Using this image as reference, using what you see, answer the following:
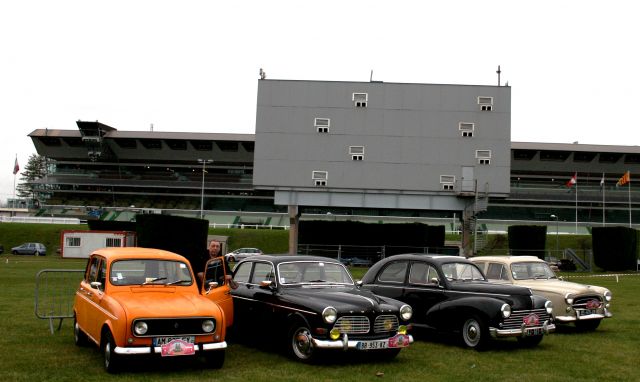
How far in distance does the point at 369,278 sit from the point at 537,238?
32171mm

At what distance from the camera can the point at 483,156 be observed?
38125mm

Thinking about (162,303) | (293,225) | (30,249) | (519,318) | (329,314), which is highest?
(293,225)

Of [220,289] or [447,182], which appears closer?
[220,289]

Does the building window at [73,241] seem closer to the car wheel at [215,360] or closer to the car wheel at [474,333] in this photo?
the car wheel at [474,333]

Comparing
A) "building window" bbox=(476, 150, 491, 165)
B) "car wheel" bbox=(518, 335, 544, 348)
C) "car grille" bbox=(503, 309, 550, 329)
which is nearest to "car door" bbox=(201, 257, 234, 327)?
"car grille" bbox=(503, 309, 550, 329)

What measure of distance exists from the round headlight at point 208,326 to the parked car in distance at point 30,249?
52.2m

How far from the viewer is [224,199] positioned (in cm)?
9175

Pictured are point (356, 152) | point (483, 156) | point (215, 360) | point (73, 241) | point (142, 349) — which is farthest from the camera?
point (73, 241)

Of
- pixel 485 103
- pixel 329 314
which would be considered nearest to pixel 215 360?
pixel 329 314

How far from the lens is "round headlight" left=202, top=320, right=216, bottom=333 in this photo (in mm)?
8820

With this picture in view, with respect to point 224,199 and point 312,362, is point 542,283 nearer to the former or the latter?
point 312,362

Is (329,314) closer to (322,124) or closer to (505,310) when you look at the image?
(505,310)

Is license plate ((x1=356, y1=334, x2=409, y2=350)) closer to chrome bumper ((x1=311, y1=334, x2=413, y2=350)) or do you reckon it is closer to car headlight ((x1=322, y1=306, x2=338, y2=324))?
chrome bumper ((x1=311, y1=334, x2=413, y2=350))

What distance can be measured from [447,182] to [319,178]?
766cm
